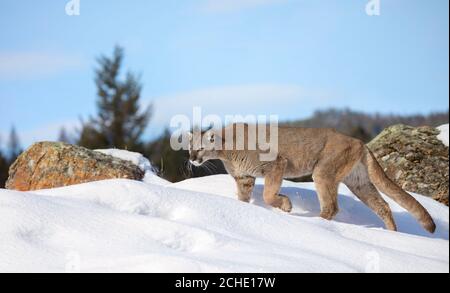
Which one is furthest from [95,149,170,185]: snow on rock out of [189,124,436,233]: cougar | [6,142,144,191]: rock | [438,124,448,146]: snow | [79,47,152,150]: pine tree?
[79,47,152,150]: pine tree

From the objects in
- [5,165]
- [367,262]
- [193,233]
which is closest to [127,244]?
[193,233]

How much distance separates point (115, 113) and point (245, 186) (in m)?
33.0

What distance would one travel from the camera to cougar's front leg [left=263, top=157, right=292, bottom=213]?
9.34 m

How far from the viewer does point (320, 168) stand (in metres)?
9.71

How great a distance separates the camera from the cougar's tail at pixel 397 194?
892cm

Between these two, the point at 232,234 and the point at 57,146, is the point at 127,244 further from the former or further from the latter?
the point at 57,146

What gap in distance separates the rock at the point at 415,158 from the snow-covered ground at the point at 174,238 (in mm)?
5278

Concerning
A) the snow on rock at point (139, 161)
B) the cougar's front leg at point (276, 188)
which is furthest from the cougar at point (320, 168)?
the snow on rock at point (139, 161)

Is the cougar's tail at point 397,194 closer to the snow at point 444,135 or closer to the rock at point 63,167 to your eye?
the rock at point 63,167

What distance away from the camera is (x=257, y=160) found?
33.2 feet

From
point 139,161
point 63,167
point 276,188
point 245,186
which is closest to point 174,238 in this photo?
point 276,188

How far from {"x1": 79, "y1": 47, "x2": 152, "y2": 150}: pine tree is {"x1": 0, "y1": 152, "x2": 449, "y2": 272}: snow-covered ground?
31.5 meters

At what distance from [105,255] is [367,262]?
2.54 m

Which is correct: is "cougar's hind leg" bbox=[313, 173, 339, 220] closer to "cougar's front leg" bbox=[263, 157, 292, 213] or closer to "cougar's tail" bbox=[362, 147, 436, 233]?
"cougar's front leg" bbox=[263, 157, 292, 213]
